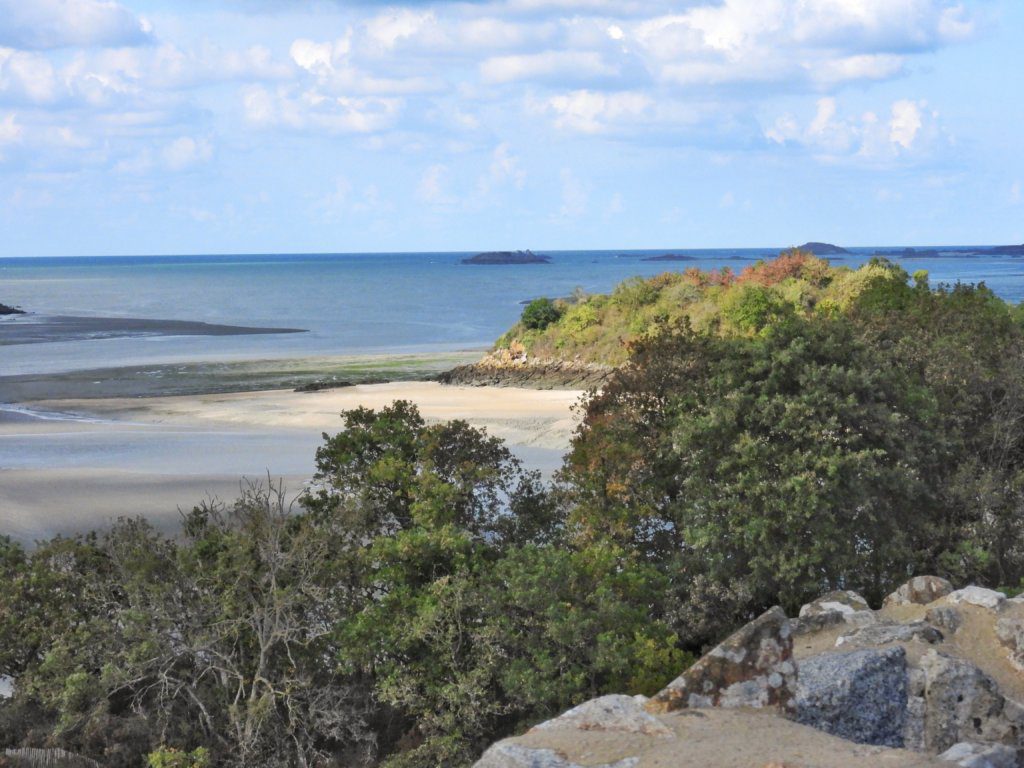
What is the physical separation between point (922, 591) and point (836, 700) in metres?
4.99

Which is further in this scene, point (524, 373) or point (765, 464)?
point (524, 373)

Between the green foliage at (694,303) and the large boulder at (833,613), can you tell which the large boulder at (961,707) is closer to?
the large boulder at (833,613)

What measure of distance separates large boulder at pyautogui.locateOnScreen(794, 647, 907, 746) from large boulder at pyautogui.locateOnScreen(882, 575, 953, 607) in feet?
12.2

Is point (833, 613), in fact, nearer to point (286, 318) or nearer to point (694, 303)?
point (694, 303)

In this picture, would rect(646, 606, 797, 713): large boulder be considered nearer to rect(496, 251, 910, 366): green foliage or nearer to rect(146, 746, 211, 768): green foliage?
rect(146, 746, 211, 768): green foliage

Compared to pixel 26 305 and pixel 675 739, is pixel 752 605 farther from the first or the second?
pixel 26 305

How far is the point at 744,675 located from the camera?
15.8m

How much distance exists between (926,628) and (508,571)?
6608 mm

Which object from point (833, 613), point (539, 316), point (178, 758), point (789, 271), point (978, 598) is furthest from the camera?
point (539, 316)

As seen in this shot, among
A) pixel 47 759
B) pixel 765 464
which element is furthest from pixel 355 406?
pixel 47 759

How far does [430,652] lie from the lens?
19391mm

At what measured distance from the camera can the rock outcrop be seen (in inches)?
516

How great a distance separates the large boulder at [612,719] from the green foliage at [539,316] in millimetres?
61218

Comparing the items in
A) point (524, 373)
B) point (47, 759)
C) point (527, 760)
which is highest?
point (527, 760)
